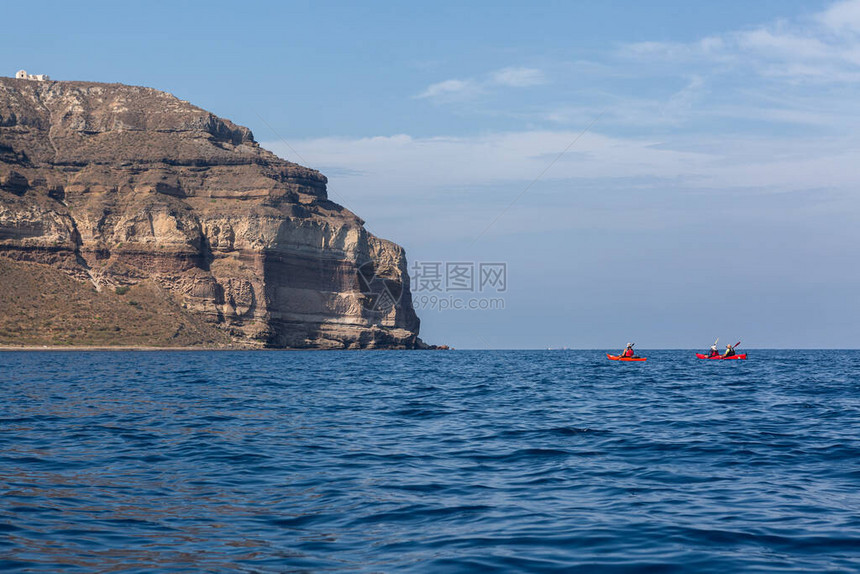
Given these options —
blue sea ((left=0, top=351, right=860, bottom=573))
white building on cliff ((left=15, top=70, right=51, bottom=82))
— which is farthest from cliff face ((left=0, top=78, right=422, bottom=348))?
blue sea ((left=0, top=351, right=860, bottom=573))

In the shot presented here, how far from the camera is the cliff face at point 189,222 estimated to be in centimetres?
11388

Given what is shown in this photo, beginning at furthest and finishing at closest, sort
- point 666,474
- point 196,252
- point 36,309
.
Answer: point 196,252 < point 36,309 < point 666,474

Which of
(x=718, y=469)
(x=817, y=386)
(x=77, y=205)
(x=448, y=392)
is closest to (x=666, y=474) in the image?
(x=718, y=469)

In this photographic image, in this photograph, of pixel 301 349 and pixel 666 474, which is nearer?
pixel 666 474

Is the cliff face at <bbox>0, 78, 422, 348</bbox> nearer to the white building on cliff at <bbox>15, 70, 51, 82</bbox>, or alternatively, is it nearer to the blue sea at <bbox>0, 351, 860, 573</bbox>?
the white building on cliff at <bbox>15, 70, 51, 82</bbox>

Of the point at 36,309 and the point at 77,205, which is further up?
the point at 77,205

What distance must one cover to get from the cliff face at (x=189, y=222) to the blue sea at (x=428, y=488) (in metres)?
94.9

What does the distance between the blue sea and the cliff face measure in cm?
9488

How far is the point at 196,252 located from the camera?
117 m

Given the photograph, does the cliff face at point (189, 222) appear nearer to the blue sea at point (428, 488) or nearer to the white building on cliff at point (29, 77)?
the white building on cliff at point (29, 77)

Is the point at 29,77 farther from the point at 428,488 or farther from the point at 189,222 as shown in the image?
the point at 428,488

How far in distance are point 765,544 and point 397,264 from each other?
13559cm

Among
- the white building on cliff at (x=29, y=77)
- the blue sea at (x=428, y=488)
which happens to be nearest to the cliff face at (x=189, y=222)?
the white building on cliff at (x=29, y=77)

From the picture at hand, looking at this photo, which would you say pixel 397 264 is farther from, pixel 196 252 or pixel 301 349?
pixel 196 252
